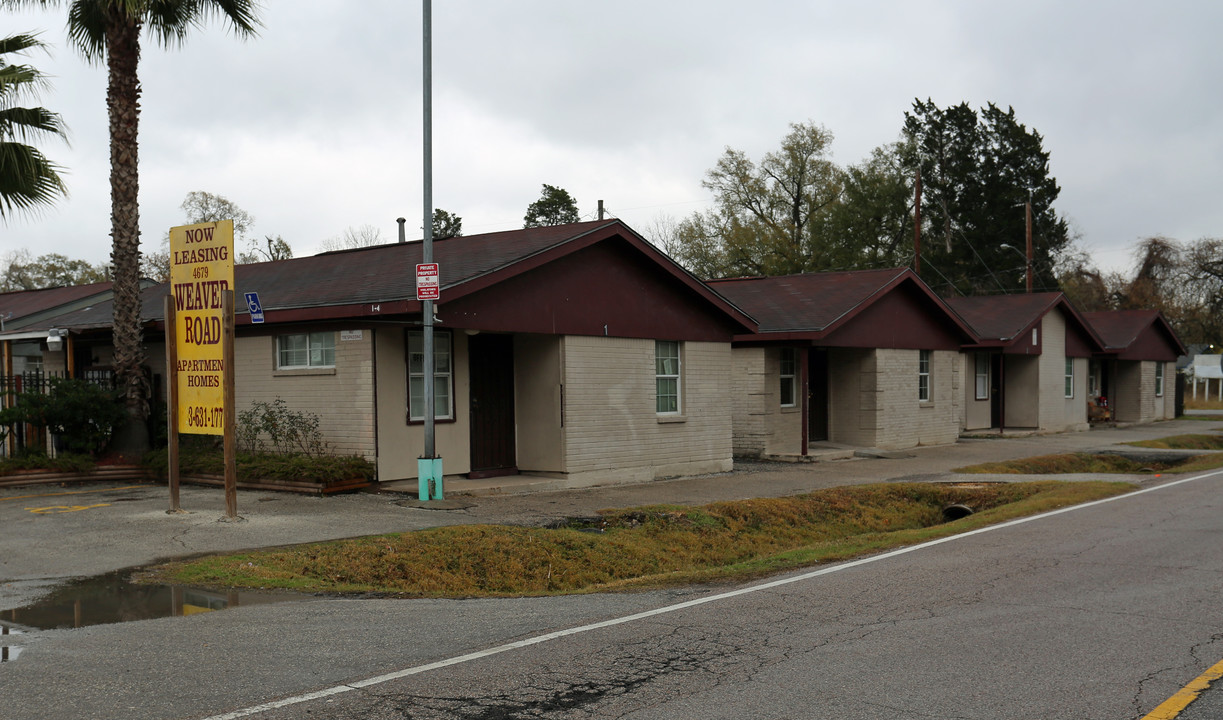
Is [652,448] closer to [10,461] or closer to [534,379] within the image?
[534,379]

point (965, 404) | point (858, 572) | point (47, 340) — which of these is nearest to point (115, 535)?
Answer: point (858, 572)

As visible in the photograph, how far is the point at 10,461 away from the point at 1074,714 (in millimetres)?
16646

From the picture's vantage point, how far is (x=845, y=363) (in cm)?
2675

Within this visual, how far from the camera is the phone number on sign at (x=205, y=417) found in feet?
41.8

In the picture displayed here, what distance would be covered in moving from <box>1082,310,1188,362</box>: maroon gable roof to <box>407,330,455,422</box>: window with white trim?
1171 inches

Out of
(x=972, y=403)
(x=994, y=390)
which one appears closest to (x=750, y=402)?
(x=972, y=403)

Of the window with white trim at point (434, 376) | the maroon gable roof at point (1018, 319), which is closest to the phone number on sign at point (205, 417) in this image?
the window with white trim at point (434, 376)

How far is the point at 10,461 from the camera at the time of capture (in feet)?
55.5

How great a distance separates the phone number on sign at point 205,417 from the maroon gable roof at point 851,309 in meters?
13.5

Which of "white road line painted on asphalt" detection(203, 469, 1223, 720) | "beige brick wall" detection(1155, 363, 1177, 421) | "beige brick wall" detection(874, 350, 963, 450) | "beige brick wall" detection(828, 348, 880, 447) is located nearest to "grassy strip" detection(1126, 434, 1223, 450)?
"beige brick wall" detection(874, 350, 963, 450)

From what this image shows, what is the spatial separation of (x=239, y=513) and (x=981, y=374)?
26.4 m

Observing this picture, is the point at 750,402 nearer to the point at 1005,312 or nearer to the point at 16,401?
the point at 1005,312

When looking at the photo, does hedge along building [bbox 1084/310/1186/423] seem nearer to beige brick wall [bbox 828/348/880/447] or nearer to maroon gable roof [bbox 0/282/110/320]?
Result: beige brick wall [bbox 828/348/880/447]

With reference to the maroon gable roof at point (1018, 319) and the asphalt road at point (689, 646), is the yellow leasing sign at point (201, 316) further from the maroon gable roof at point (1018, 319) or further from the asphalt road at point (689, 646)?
the maroon gable roof at point (1018, 319)
